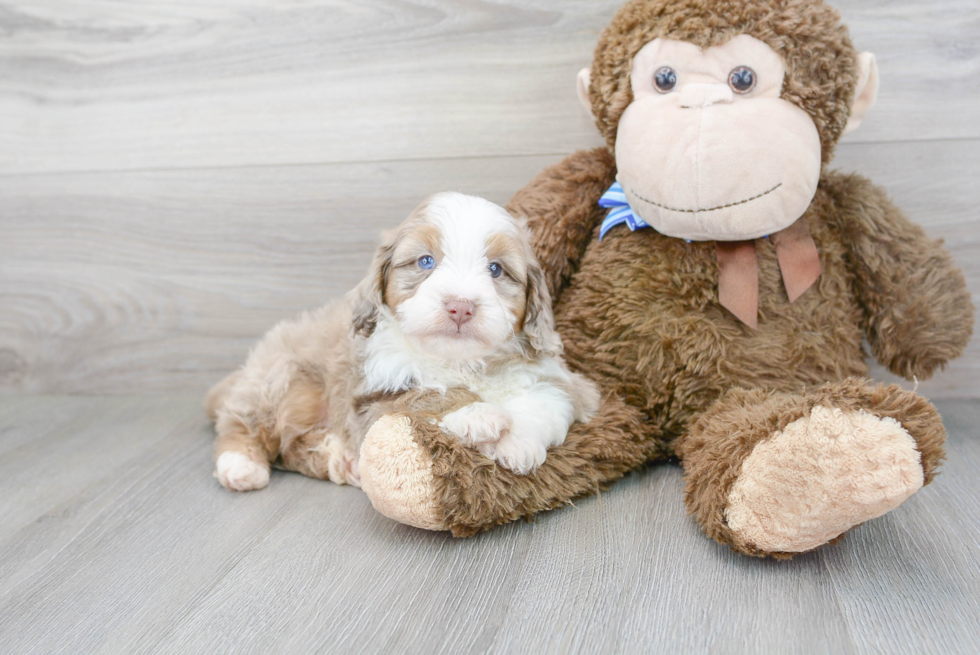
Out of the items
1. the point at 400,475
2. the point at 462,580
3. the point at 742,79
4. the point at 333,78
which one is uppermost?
the point at 742,79

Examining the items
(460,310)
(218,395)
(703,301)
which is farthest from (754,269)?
(218,395)

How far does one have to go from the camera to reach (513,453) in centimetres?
137

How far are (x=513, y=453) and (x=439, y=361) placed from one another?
0.82ft

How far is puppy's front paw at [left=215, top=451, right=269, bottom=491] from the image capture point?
165cm

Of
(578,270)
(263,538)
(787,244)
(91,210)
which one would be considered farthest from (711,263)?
(91,210)

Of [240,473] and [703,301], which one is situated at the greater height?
[703,301]

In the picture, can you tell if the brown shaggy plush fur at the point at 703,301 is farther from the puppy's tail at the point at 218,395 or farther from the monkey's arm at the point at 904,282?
the puppy's tail at the point at 218,395

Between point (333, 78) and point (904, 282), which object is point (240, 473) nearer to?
point (333, 78)

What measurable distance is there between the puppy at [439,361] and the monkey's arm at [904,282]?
67 cm

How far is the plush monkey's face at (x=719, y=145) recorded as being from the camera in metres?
1.42

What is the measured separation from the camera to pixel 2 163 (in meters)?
2.28

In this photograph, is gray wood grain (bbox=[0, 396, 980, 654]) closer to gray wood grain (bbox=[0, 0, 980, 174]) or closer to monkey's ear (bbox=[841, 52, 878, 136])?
monkey's ear (bbox=[841, 52, 878, 136])

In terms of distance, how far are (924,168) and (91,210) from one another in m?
2.37

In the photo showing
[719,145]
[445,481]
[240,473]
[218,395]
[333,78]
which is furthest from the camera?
[333,78]
